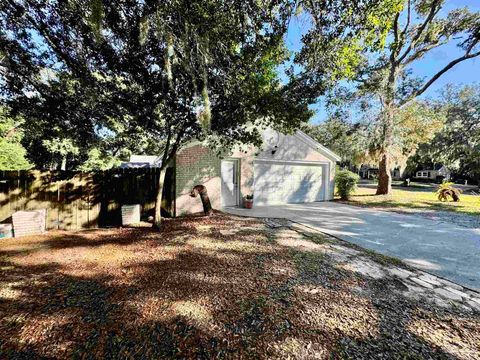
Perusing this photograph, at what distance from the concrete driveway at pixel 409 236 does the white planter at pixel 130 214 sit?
11.5 ft

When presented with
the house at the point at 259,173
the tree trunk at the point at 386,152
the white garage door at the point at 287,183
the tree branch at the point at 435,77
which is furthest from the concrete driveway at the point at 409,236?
the tree branch at the point at 435,77

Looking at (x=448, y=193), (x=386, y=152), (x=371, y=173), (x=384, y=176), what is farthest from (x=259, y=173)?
(x=371, y=173)

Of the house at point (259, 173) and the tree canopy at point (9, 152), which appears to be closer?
the house at point (259, 173)

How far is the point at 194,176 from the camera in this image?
8648mm

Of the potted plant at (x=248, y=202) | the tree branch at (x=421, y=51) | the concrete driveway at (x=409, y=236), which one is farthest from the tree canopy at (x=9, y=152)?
the tree branch at (x=421, y=51)

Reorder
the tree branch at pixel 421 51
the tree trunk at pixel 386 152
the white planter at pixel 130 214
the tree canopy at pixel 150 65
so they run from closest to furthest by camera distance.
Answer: the tree canopy at pixel 150 65
the white planter at pixel 130 214
the tree trunk at pixel 386 152
the tree branch at pixel 421 51

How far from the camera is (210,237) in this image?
18.9 ft

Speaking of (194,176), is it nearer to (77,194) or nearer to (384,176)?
(77,194)

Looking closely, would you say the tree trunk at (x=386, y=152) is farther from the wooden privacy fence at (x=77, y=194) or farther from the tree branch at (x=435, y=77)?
the wooden privacy fence at (x=77, y=194)

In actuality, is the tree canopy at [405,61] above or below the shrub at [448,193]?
above

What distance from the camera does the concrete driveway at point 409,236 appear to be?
14.7 ft

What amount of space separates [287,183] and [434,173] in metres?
39.4

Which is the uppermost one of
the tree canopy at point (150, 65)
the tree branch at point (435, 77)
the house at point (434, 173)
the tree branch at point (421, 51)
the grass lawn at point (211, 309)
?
the tree branch at point (421, 51)

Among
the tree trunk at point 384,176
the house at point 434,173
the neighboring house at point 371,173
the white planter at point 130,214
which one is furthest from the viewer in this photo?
the neighboring house at point 371,173
